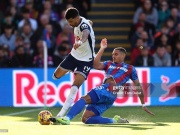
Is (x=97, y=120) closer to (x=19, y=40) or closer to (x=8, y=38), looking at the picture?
(x=19, y=40)

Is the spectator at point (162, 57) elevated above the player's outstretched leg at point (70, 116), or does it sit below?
above

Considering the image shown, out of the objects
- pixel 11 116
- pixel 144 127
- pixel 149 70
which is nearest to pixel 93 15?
pixel 149 70

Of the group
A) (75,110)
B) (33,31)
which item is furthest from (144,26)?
(75,110)

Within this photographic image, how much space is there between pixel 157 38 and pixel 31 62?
365 centimetres

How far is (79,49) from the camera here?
1455 cm

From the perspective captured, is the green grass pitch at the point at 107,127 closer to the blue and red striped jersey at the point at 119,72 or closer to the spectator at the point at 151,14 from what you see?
the blue and red striped jersey at the point at 119,72

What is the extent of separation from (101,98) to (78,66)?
118cm

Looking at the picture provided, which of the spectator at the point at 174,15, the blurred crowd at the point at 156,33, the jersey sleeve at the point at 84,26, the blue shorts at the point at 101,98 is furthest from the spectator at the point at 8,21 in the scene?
the blue shorts at the point at 101,98

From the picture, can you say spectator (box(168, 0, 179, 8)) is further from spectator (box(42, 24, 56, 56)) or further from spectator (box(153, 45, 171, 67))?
spectator (box(42, 24, 56, 56))

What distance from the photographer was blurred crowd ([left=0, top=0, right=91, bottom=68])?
804 inches

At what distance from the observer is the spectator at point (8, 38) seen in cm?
2134

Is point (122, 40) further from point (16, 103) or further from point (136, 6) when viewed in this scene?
point (16, 103)

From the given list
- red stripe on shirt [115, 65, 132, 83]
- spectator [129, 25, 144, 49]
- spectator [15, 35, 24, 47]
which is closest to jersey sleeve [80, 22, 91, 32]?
red stripe on shirt [115, 65, 132, 83]

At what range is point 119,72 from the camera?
45.5ft
